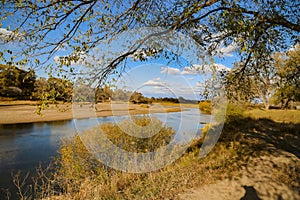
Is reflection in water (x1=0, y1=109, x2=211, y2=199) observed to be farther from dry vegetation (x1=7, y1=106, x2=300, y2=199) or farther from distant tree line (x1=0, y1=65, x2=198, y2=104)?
distant tree line (x1=0, y1=65, x2=198, y2=104)

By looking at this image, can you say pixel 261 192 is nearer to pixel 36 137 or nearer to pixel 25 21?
pixel 25 21

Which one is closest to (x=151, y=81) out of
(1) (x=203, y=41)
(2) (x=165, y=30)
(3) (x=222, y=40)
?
(2) (x=165, y=30)

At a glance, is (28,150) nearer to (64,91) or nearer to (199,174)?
(64,91)

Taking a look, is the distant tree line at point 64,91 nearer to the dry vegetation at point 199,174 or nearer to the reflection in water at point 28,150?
the dry vegetation at point 199,174

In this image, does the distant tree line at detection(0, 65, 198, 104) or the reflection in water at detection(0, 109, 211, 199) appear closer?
Answer: the distant tree line at detection(0, 65, 198, 104)

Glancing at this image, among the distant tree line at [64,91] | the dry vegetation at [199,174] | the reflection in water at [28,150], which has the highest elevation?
the distant tree line at [64,91]

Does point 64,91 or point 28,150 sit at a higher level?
point 64,91

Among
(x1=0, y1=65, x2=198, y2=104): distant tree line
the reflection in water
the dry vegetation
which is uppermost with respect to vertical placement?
(x1=0, y1=65, x2=198, y2=104): distant tree line

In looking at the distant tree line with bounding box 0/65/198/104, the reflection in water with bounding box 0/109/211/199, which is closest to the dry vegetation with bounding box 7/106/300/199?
the reflection in water with bounding box 0/109/211/199

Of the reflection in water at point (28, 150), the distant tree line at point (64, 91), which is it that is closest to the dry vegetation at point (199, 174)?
the reflection in water at point (28, 150)

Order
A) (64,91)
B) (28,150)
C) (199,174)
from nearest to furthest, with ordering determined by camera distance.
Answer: (64,91), (199,174), (28,150)

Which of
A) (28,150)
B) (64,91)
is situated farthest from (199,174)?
(28,150)

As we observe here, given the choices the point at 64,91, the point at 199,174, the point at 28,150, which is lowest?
the point at 28,150

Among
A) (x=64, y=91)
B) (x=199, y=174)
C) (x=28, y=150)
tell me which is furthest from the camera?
(x=28, y=150)
